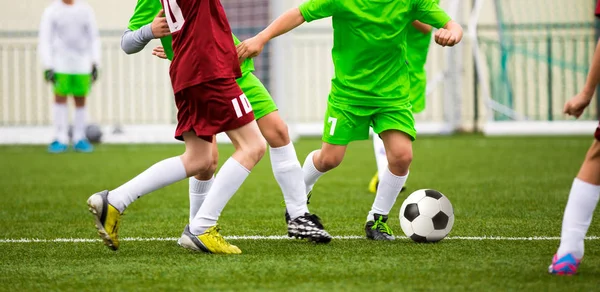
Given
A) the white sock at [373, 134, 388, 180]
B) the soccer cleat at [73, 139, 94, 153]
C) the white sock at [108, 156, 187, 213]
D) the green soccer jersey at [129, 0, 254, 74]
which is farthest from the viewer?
the soccer cleat at [73, 139, 94, 153]

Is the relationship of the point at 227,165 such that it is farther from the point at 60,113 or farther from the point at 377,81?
the point at 60,113

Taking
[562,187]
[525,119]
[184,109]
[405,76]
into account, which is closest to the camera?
[184,109]

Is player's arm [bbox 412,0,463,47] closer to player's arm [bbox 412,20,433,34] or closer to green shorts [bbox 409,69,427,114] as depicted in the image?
player's arm [bbox 412,20,433,34]

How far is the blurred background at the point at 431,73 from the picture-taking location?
1698 centimetres

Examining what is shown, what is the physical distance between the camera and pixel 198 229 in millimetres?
4645

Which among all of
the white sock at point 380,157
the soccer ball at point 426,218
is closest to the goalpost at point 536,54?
the white sock at point 380,157

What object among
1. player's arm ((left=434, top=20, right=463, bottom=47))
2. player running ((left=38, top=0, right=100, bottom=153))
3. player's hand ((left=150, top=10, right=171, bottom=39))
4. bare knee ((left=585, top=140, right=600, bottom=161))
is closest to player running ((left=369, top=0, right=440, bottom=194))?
player's arm ((left=434, top=20, right=463, bottom=47))

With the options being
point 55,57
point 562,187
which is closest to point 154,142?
point 55,57

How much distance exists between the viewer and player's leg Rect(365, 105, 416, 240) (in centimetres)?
527

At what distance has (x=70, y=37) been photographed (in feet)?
43.7

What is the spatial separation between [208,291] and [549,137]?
12.6m

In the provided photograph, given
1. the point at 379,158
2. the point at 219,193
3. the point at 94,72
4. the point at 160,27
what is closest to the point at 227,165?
the point at 219,193

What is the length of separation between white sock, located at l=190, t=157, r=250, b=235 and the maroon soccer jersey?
17.2 inches

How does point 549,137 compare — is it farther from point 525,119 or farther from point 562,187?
point 562,187
